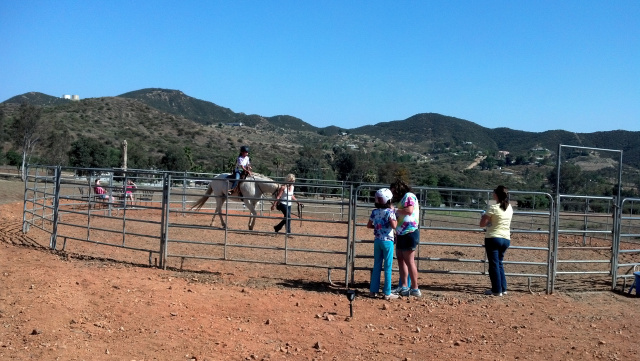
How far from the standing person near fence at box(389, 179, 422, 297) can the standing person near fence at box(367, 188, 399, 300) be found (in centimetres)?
11

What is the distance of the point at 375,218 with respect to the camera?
705 cm

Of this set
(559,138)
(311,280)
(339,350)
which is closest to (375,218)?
(311,280)

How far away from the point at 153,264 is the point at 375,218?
3.98m

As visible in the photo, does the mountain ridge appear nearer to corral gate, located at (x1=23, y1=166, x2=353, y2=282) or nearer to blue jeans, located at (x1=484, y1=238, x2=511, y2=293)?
corral gate, located at (x1=23, y1=166, x2=353, y2=282)

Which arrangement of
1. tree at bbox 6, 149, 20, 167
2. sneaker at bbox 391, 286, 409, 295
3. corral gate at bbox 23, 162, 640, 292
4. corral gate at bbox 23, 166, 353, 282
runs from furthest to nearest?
1. tree at bbox 6, 149, 20, 167
2. corral gate at bbox 23, 166, 353, 282
3. corral gate at bbox 23, 162, 640, 292
4. sneaker at bbox 391, 286, 409, 295

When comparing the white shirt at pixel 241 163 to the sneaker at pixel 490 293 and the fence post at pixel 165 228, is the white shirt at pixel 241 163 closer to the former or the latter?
the fence post at pixel 165 228

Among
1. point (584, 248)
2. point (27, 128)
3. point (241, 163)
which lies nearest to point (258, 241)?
point (241, 163)

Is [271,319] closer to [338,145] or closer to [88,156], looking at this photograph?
[88,156]

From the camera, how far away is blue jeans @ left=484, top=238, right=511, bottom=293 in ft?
24.5

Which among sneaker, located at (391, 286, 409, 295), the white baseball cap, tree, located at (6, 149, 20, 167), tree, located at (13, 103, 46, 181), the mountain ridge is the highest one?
the mountain ridge

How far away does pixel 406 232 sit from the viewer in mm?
7090

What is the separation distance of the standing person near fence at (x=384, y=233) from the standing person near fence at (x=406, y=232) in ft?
0.35

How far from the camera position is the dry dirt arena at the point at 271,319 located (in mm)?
5066

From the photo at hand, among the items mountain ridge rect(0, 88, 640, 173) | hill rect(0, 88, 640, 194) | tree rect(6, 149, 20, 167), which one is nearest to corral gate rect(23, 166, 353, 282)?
hill rect(0, 88, 640, 194)
